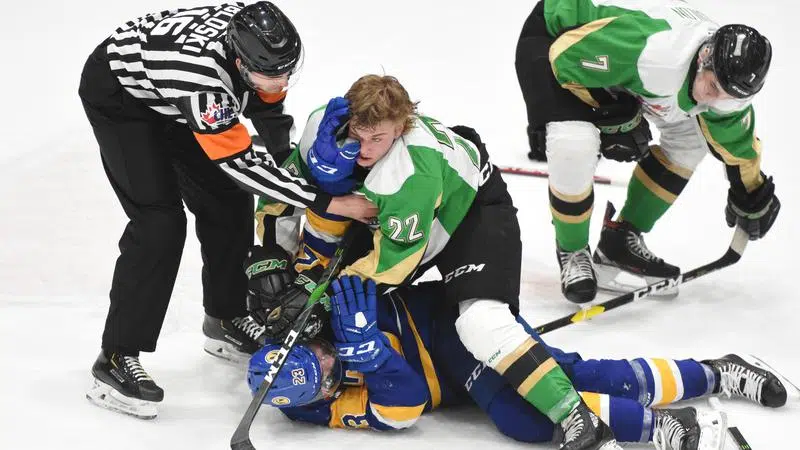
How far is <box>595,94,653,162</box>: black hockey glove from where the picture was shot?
354 centimetres

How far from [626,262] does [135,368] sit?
175cm

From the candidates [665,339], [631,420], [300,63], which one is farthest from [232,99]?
[665,339]

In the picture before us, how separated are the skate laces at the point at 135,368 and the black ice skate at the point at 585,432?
3.48 ft

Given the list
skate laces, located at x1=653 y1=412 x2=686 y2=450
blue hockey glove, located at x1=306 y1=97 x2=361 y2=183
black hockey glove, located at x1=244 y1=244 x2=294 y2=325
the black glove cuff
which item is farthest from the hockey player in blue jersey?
the black glove cuff

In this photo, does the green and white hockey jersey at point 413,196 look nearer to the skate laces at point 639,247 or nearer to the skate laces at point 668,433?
the skate laces at point 668,433

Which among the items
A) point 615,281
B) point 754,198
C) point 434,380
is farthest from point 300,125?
point 434,380

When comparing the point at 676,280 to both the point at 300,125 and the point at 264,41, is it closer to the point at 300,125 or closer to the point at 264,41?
the point at 264,41

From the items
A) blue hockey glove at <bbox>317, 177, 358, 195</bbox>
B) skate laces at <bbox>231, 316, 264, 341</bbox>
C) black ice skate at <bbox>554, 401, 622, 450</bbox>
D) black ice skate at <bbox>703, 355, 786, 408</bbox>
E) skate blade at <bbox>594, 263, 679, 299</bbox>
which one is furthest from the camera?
skate blade at <bbox>594, 263, 679, 299</bbox>

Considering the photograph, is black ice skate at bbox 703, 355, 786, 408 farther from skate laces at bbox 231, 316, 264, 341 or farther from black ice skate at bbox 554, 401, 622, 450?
skate laces at bbox 231, 316, 264, 341

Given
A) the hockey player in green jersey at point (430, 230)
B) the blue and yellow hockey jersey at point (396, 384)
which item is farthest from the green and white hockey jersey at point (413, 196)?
the blue and yellow hockey jersey at point (396, 384)

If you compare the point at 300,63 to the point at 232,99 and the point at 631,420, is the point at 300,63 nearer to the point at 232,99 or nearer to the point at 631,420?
the point at 232,99

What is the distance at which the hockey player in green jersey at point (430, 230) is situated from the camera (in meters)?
2.70

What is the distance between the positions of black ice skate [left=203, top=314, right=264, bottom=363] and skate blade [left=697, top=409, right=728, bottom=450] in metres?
1.25

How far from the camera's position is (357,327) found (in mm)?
2727
